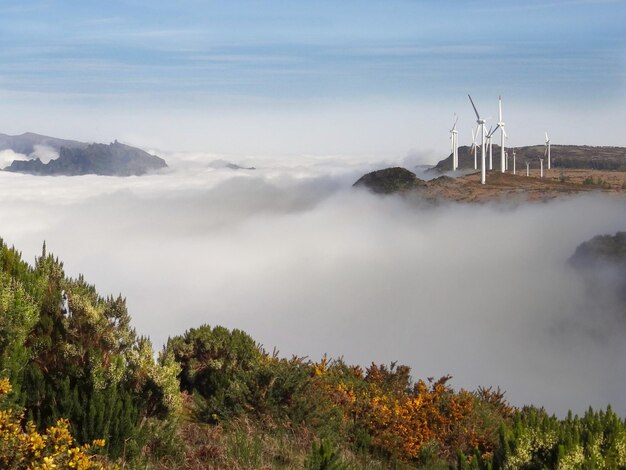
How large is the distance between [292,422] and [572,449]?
4.46m

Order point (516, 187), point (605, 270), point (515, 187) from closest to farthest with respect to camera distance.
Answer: point (605, 270) → point (515, 187) → point (516, 187)

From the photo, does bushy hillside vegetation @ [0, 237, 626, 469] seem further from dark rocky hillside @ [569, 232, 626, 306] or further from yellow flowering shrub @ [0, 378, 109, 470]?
dark rocky hillside @ [569, 232, 626, 306]

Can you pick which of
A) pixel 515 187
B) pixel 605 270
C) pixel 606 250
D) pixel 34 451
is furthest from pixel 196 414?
pixel 515 187

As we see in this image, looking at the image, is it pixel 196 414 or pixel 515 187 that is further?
pixel 515 187

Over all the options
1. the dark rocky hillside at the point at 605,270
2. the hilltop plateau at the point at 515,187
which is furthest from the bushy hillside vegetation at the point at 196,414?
the hilltop plateau at the point at 515,187

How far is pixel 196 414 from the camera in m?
12.9

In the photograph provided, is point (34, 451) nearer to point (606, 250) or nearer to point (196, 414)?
point (196, 414)

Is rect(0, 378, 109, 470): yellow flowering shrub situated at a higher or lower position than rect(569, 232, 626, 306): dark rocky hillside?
higher

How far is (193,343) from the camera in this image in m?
15.7

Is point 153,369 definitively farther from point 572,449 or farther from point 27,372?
point 572,449

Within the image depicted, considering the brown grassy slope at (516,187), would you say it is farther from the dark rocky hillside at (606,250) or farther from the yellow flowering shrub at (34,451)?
the yellow flowering shrub at (34,451)

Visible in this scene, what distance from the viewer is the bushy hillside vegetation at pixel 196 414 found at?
950 cm

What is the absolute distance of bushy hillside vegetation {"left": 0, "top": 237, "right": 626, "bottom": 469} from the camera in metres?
9.50

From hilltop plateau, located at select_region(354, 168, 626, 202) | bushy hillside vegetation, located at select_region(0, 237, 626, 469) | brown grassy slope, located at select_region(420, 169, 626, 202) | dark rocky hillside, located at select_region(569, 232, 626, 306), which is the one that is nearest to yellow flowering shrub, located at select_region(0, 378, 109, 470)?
bushy hillside vegetation, located at select_region(0, 237, 626, 469)
